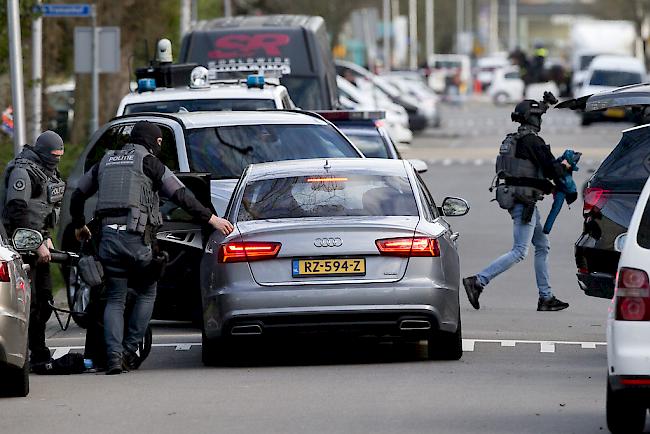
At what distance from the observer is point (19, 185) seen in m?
12.9

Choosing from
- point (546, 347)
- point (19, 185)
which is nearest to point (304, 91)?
point (546, 347)

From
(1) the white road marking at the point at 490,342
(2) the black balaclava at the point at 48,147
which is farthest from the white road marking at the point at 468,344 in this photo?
(2) the black balaclava at the point at 48,147

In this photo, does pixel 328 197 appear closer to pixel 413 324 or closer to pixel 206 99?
pixel 413 324

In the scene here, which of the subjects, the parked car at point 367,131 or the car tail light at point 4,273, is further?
the parked car at point 367,131

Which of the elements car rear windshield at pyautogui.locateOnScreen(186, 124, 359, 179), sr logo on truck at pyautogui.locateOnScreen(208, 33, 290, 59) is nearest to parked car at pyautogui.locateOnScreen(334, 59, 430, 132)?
sr logo on truck at pyautogui.locateOnScreen(208, 33, 290, 59)

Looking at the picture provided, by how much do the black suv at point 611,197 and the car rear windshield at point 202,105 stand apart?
5410 millimetres

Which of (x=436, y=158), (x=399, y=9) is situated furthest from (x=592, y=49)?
(x=436, y=158)

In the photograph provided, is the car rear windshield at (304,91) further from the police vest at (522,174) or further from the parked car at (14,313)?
the parked car at (14,313)

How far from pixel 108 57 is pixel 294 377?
16.1 meters

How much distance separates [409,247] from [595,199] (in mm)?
1850

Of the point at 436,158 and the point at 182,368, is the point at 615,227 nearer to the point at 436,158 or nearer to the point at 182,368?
the point at 182,368

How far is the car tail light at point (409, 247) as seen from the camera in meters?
12.2

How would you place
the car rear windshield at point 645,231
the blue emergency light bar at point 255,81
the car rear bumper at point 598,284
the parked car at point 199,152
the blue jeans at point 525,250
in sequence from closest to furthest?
the car rear windshield at point 645,231
the car rear bumper at point 598,284
the parked car at point 199,152
the blue jeans at point 525,250
the blue emergency light bar at point 255,81

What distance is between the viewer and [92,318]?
12734 millimetres
